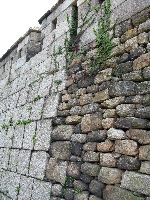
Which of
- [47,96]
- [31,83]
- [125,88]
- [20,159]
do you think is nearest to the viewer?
[125,88]

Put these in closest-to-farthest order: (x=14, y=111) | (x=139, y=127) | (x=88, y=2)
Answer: (x=139, y=127) < (x=88, y=2) < (x=14, y=111)

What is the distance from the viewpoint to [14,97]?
7.04m

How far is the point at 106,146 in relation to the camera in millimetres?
3840

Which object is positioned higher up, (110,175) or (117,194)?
(110,175)

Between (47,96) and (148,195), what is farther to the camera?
(47,96)

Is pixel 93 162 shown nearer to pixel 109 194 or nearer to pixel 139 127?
pixel 109 194

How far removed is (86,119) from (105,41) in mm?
984

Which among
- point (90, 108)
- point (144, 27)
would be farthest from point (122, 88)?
point (144, 27)

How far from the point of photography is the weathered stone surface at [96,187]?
381 cm

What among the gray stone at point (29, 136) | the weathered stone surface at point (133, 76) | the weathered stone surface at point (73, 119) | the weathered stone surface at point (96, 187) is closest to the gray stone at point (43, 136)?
the gray stone at point (29, 136)

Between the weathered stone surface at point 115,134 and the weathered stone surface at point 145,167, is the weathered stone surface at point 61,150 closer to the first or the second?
the weathered stone surface at point 115,134

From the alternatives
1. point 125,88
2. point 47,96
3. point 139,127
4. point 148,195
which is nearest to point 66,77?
point 47,96

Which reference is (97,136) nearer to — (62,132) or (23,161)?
(62,132)

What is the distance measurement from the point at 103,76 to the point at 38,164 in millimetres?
1751
